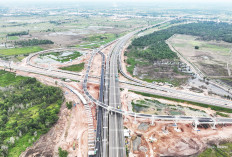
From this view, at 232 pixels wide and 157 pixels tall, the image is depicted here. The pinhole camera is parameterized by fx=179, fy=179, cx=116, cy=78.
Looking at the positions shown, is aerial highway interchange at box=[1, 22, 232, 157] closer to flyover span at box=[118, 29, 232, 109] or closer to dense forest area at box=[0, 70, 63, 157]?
flyover span at box=[118, 29, 232, 109]

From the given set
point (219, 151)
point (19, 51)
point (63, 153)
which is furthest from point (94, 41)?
point (219, 151)

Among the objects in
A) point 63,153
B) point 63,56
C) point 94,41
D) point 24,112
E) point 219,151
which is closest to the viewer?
point 63,153

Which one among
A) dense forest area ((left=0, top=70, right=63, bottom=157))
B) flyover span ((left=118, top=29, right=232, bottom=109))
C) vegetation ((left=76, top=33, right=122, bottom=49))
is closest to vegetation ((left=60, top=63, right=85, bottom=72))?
dense forest area ((left=0, top=70, right=63, bottom=157))

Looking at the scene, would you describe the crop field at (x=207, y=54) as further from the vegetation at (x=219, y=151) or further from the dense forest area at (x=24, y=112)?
the dense forest area at (x=24, y=112)

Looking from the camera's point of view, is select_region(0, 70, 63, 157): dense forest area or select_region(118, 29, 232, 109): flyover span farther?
select_region(118, 29, 232, 109): flyover span

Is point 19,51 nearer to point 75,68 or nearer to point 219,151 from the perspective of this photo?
point 75,68

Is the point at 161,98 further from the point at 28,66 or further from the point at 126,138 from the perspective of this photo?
the point at 28,66

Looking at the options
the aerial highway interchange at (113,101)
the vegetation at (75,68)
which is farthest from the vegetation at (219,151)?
the vegetation at (75,68)
